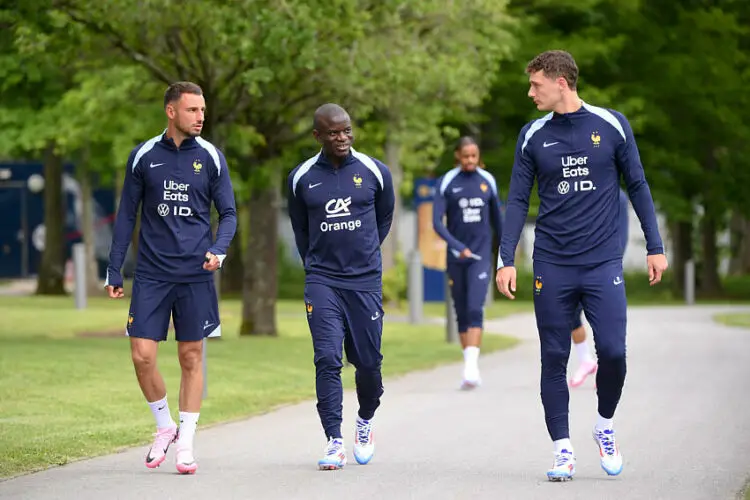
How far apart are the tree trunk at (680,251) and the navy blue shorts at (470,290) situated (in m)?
27.7

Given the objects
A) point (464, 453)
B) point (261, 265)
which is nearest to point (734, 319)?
point (261, 265)

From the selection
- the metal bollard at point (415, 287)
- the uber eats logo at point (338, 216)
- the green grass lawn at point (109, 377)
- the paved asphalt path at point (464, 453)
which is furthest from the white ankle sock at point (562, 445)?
the metal bollard at point (415, 287)

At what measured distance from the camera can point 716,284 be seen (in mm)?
42188

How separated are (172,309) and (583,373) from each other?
20.6 feet

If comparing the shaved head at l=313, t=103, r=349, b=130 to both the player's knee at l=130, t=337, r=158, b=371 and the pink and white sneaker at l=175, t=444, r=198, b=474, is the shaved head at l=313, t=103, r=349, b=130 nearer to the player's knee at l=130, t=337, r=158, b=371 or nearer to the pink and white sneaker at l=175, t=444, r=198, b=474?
the player's knee at l=130, t=337, r=158, b=371

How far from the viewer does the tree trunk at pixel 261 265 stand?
910 inches

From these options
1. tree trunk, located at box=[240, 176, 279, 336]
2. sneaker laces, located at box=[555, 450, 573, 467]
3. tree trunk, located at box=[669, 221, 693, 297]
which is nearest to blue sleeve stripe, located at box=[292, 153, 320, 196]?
sneaker laces, located at box=[555, 450, 573, 467]

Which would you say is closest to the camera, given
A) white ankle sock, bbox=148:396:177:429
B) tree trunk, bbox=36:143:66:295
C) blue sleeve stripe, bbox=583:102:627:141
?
blue sleeve stripe, bbox=583:102:627:141

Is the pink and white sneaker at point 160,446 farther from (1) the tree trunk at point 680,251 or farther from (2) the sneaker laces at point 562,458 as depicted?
(1) the tree trunk at point 680,251

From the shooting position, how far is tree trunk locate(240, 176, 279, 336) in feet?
75.8

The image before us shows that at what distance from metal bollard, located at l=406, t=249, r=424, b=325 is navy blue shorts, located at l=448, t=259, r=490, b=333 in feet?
35.9

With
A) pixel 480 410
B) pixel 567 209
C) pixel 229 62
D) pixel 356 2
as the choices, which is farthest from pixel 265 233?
pixel 567 209

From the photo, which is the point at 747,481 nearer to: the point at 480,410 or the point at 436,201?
the point at 480,410

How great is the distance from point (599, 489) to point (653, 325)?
17.5m
